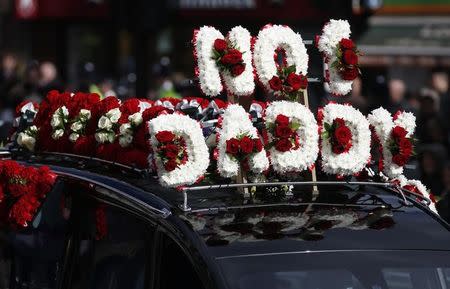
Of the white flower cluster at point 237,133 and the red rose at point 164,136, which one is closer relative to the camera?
the red rose at point 164,136

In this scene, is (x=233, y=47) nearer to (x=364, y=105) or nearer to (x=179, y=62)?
(x=364, y=105)

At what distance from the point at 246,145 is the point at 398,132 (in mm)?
777

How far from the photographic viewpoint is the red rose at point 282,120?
224 inches

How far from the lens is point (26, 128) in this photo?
24.2 feet

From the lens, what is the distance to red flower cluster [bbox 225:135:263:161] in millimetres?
5535

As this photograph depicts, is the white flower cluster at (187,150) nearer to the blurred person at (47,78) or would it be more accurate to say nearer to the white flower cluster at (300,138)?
the white flower cluster at (300,138)

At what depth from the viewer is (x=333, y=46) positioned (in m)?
6.13

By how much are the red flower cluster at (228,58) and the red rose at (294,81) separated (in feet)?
0.65

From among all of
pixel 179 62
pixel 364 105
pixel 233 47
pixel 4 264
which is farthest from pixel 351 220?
pixel 179 62

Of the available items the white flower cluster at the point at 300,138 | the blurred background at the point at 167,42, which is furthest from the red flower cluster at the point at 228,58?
the blurred background at the point at 167,42

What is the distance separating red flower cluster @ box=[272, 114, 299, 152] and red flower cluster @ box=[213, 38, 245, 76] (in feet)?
1.15

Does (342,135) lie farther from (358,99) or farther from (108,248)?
(358,99)

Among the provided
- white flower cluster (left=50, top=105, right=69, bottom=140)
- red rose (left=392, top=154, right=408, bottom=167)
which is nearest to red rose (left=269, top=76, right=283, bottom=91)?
red rose (left=392, top=154, right=408, bottom=167)

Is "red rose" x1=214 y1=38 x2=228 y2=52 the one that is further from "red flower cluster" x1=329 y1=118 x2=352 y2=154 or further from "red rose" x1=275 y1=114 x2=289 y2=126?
"red flower cluster" x1=329 y1=118 x2=352 y2=154
